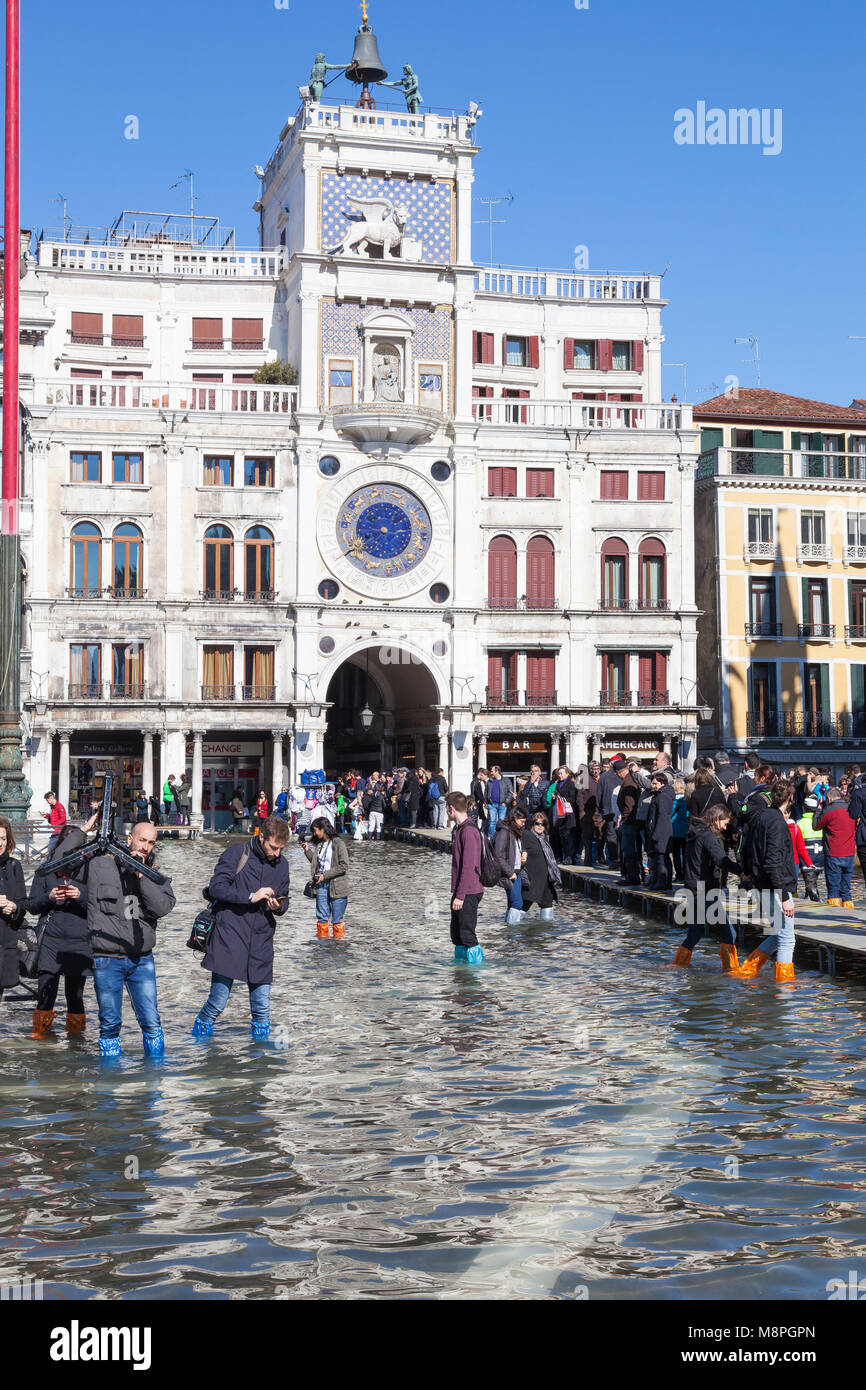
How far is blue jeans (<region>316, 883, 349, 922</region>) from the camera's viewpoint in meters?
17.0

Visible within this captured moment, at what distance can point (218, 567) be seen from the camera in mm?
48094

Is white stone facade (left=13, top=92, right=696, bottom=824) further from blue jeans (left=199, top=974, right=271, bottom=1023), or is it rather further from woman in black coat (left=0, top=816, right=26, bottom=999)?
woman in black coat (left=0, top=816, right=26, bottom=999)

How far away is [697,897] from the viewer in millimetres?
14375

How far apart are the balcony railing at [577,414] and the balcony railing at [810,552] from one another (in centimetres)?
548

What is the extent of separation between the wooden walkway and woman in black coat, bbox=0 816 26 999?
24.2 feet

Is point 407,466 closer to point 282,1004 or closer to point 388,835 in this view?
point 388,835

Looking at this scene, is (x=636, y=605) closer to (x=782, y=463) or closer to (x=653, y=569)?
(x=653, y=569)

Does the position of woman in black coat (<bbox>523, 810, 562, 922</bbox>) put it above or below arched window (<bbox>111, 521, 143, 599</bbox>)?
below

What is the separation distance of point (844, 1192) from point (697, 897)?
738 centimetres

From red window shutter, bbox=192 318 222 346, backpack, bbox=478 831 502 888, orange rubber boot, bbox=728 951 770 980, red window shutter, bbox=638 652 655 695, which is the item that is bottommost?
orange rubber boot, bbox=728 951 770 980

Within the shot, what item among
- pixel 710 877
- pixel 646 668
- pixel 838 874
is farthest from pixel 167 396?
pixel 710 877

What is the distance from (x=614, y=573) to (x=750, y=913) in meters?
35.0

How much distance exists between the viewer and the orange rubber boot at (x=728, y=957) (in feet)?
47.5

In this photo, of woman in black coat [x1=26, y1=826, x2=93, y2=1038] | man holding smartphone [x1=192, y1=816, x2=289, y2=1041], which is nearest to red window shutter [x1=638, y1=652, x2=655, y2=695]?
woman in black coat [x1=26, y1=826, x2=93, y2=1038]
